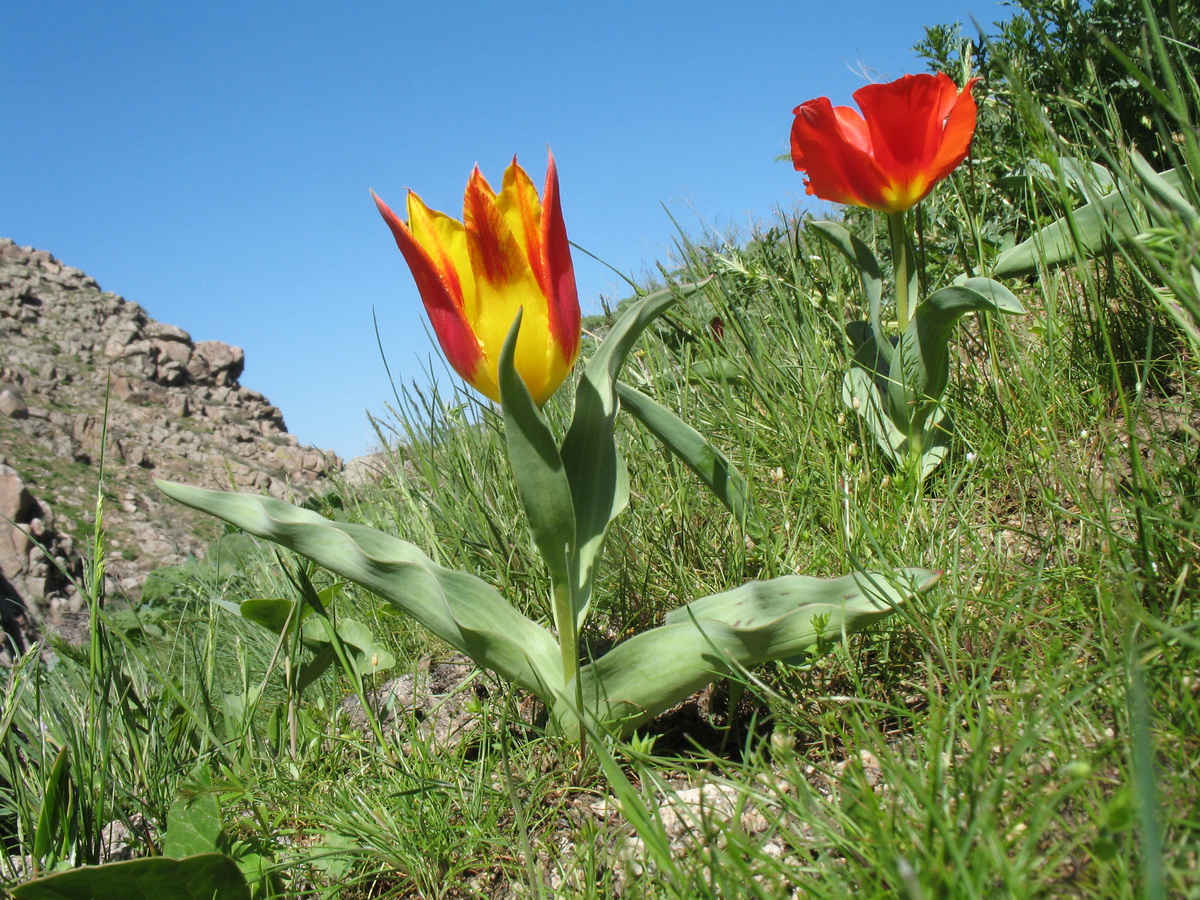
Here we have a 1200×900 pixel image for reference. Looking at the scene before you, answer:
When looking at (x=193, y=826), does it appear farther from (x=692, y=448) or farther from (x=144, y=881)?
(x=692, y=448)

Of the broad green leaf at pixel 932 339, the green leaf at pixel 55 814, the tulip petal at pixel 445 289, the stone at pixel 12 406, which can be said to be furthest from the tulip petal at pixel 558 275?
the stone at pixel 12 406

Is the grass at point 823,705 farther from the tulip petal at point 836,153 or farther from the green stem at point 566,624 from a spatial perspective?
the tulip petal at point 836,153

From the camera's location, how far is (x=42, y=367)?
59.1ft

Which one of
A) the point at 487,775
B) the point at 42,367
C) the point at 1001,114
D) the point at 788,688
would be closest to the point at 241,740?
the point at 487,775

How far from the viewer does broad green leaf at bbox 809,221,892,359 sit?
154 centimetres

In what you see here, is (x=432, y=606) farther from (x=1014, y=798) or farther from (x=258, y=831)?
(x=1014, y=798)

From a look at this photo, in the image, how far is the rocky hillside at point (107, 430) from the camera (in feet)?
37.5

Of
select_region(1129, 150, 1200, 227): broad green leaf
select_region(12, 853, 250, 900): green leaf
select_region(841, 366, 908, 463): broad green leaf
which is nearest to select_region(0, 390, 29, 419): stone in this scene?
select_region(12, 853, 250, 900): green leaf

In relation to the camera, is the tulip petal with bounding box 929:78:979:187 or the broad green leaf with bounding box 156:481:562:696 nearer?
the broad green leaf with bounding box 156:481:562:696

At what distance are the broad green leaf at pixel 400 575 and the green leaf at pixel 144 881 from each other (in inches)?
14.0

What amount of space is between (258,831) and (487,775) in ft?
1.05

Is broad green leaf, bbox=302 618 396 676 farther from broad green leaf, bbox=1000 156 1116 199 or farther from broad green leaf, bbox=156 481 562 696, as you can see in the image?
broad green leaf, bbox=1000 156 1116 199

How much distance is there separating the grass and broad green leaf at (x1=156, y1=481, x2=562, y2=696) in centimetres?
11

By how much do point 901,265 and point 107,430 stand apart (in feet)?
30.8
